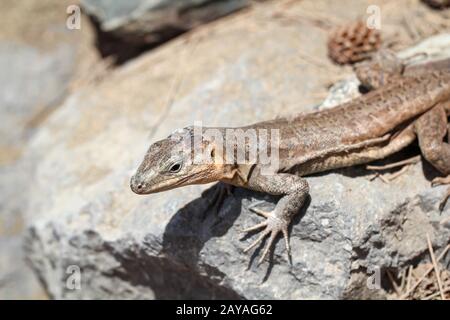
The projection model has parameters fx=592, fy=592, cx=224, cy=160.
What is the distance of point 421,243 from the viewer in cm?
397

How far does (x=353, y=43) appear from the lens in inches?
199

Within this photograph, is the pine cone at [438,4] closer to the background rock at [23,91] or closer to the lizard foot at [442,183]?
the lizard foot at [442,183]

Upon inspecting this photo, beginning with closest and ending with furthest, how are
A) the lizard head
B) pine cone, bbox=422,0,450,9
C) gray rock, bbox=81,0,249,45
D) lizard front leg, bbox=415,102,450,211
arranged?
the lizard head → lizard front leg, bbox=415,102,450,211 → pine cone, bbox=422,0,450,9 → gray rock, bbox=81,0,249,45

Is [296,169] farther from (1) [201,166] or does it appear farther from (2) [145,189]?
(2) [145,189]

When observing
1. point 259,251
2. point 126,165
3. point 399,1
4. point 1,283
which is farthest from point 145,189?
point 399,1

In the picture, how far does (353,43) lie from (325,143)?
4.84 feet

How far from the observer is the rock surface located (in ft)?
12.7

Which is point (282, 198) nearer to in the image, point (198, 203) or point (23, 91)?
point (198, 203)

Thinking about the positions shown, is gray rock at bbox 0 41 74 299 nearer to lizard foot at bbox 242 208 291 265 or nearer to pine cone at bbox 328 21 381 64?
lizard foot at bbox 242 208 291 265

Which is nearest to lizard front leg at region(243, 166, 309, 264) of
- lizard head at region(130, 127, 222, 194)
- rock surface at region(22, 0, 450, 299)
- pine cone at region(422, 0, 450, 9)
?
rock surface at region(22, 0, 450, 299)

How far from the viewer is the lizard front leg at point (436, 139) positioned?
3859mm


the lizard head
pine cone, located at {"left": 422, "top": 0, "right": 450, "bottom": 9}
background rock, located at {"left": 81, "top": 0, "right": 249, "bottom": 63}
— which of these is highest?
background rock, located at {"left": 81, "top": 0, "right": 249, "bottom": 63}

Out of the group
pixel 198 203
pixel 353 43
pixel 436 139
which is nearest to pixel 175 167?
pixel 198 203

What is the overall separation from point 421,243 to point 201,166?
159 centimetres
